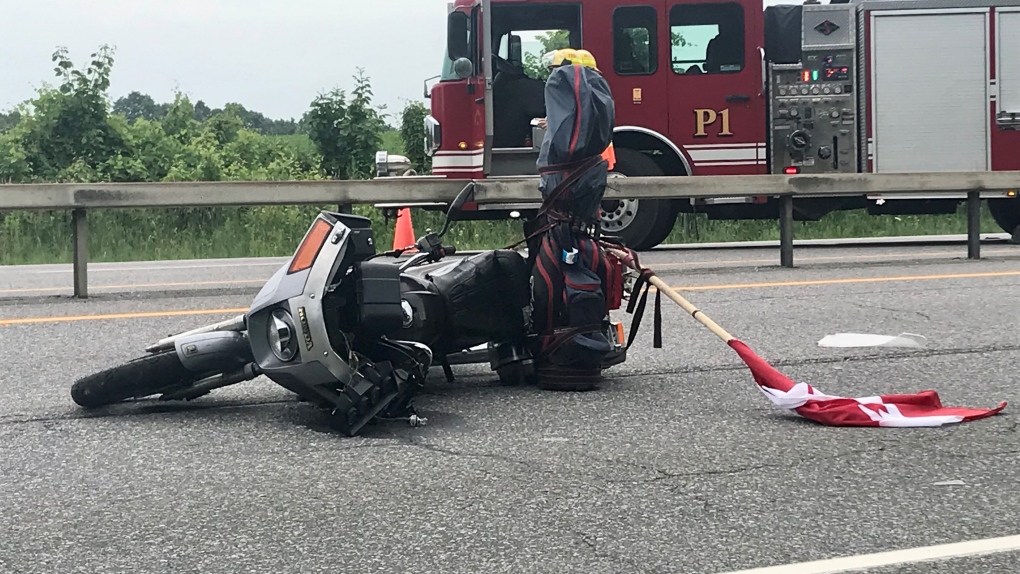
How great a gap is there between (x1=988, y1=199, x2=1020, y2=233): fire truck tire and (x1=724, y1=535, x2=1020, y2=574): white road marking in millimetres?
14255

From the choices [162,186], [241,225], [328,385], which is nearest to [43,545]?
[328,385]

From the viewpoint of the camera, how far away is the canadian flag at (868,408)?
5.11 m

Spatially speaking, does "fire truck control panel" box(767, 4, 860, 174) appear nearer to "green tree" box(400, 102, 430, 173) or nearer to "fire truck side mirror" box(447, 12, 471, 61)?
"fire truck side mirror" box(447, 12, 471, 61)

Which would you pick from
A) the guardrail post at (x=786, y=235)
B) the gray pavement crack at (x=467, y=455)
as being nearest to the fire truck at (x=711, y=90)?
the guardrail post at (x=786, y=235)

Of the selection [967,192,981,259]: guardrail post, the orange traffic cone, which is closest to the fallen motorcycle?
the orange traffic cone

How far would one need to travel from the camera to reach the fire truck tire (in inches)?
670

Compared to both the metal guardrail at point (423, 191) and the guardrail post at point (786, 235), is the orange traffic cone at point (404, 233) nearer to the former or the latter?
the metal guardrail at point (423, 191)

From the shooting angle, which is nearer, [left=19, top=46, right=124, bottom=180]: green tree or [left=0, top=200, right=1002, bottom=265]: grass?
[left=0, top=200, right=1002, bottom=265]: grass

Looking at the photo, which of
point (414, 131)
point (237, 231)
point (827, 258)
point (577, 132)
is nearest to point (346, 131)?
point (414, 131)

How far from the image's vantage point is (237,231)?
17344mm

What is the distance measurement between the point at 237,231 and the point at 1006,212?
9.76 m

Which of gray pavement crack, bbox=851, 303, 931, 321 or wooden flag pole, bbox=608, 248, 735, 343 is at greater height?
wooden flag pole, bbox=608, 248, 735, 343

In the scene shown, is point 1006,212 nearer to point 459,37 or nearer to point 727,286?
point 459,37

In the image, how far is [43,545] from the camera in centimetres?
369
